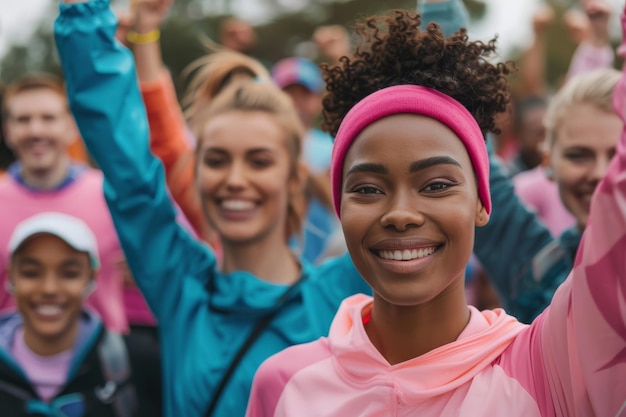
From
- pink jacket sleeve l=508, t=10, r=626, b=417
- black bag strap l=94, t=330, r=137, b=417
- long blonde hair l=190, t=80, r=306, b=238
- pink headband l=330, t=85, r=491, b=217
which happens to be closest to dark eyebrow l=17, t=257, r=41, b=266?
black bag strap l=94, t=330, r=137, b=417

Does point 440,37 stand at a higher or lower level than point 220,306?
higher

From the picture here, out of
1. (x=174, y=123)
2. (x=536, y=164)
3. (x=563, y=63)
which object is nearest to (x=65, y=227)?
(x=174, y=123)

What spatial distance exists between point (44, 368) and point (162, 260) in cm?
104

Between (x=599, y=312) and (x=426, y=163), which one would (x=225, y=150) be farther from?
(x=599, y=312)

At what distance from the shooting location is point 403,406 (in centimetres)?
231

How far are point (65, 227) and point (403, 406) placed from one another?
252cm

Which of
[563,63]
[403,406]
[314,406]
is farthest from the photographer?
[563,63]

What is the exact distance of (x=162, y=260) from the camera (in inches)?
139

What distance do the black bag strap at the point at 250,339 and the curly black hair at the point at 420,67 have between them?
3.45 ft

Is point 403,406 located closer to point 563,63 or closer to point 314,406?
point 314,406

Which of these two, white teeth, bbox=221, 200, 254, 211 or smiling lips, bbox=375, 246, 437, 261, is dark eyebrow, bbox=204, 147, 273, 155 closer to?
white teeth, bbox=221, 200, 254, 211

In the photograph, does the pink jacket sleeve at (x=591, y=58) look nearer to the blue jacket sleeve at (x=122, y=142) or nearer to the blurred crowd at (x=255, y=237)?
the blurred crowd at (x=255, y=237)

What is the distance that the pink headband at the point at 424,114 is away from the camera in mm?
2402

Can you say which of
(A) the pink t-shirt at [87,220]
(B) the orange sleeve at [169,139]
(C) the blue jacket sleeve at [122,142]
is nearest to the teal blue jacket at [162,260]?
(C) the blue jacket sleeve at [122,142]
